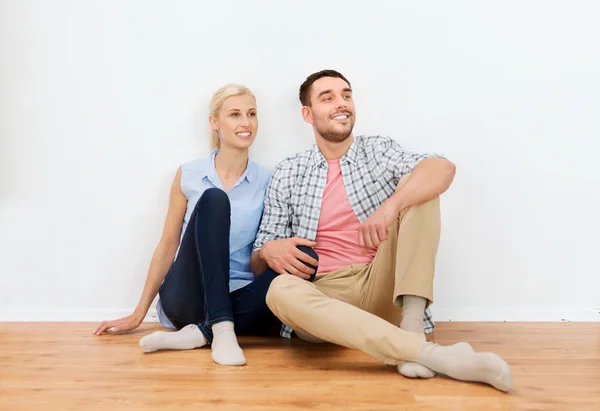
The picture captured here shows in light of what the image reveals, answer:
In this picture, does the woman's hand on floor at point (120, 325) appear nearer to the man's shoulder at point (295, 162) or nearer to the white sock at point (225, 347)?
the white sock at point (225, 347)

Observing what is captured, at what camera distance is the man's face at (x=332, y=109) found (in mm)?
2266

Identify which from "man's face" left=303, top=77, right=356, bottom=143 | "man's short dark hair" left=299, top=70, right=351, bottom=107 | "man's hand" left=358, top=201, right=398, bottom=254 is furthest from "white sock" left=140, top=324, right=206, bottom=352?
"man's short dark hair" left=299, top=70, right=351, bottom=107

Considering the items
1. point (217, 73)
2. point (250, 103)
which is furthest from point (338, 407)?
point (217, 73)

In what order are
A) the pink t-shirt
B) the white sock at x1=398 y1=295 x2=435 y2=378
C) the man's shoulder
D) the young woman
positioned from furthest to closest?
the man's shoulder → the pink t-shirt → the young woman → the white sock at x1=398 y1=295 x2=435 y2=378

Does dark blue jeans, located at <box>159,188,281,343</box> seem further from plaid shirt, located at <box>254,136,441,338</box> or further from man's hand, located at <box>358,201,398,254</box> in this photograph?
man's hand, located at <box>358,201,398,254</box>

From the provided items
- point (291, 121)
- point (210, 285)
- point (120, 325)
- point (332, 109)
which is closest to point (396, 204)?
point (332, 109)

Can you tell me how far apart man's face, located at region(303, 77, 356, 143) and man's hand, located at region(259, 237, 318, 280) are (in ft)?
1.41

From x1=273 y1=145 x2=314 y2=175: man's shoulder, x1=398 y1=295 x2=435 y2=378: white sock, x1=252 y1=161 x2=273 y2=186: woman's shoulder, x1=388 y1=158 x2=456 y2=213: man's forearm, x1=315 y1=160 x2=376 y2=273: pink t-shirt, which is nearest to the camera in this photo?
x1=398 y1=295 x2=435 y2=378: white sock

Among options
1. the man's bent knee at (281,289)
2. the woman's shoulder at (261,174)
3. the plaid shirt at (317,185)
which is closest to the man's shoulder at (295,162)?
the plaid shirt at (317,185)

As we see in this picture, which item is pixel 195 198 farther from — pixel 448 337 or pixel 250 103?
pixel 448 337

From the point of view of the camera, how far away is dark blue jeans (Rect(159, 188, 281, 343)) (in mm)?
2006

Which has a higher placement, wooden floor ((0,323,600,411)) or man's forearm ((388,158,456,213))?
man's forearm ((388,158,456,213))

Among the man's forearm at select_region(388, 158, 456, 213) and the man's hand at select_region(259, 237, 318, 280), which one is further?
the man's hand at select_region(259, 237, 318, 280)

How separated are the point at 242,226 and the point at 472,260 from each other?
0.98 metres
